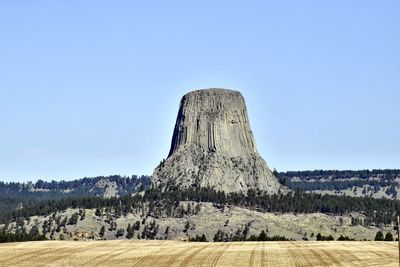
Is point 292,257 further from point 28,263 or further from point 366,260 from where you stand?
point 28,263

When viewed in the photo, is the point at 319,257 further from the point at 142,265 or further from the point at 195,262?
the point at 142,265

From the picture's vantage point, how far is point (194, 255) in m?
107

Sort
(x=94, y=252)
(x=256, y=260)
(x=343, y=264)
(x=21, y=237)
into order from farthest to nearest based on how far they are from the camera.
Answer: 1. (x=21, y=237)
2. (x=94, y=252)
3. (x=256, y=260)
4. (x=343, y=264)

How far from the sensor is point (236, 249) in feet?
390

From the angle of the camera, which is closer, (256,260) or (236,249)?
(256,260)

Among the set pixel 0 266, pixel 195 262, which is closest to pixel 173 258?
pixel 195 262

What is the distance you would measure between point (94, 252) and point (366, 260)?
3447 centimetres

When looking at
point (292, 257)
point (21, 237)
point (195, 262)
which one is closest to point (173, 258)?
point (195, 262)

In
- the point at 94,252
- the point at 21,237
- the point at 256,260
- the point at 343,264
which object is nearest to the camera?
the point at 343,264

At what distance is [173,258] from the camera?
102m

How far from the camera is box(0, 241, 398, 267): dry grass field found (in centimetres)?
9575

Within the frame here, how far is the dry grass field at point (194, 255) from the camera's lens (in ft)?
314

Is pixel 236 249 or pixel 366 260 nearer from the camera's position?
pixel 366 260

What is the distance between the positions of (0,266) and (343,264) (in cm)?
3494
